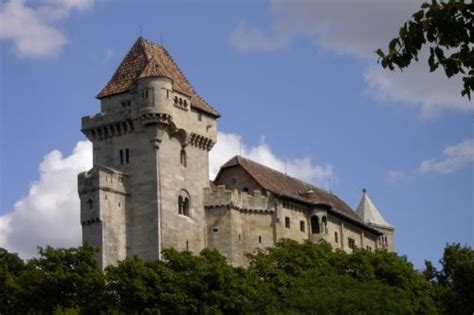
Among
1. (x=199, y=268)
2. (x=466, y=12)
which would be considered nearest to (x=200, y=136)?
(x=199, y=268)

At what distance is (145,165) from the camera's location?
3403 inches

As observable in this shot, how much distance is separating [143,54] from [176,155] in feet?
31.8

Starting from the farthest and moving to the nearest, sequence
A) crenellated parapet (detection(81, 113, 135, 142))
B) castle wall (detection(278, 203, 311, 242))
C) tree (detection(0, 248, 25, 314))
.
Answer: castle wall (detection(278, 203, 311, 242)) → crenellated parapet (detection(81, 113, 135, 142)) → tree (detection(0, 248, 25, 314))

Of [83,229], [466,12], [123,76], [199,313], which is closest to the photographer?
[466,12]

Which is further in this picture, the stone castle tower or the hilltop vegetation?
the stone castle tower

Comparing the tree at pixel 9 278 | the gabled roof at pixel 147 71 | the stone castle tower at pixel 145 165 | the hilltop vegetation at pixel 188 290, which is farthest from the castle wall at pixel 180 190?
the tree at pixel 9 278

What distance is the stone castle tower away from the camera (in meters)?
83.9

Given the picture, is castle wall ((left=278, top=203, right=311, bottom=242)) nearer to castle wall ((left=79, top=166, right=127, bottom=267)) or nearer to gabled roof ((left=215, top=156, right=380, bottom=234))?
gabled roof ((left=215, top=156, right=380, bottom=234))

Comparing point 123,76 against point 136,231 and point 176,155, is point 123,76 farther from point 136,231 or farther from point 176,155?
point 136,231

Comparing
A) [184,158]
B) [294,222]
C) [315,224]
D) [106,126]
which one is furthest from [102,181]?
[315,224]

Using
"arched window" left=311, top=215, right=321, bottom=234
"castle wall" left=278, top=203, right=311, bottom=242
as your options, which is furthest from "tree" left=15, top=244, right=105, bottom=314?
"arched window" left=311, top=215, right=321, bottom=234

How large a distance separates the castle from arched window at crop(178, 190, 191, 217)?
79 mm

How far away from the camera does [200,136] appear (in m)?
92.0

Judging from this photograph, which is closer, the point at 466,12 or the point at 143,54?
the point at 466,12
